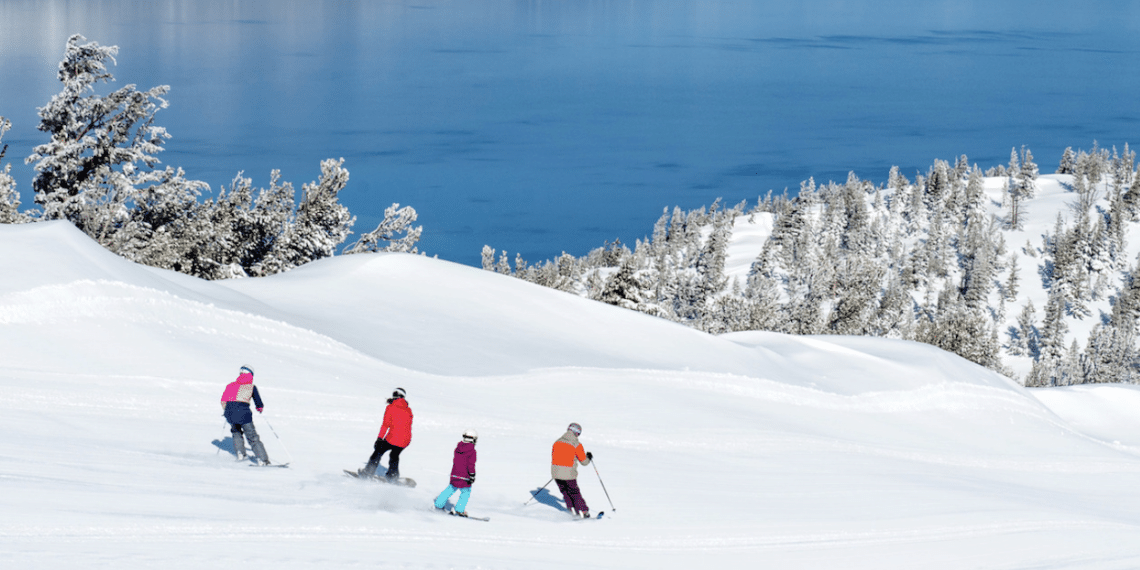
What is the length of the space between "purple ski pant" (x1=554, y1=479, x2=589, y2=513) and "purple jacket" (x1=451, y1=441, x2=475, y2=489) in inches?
64.4

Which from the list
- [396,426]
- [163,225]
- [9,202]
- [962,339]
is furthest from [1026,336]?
[396,426]

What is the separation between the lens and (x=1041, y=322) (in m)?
159

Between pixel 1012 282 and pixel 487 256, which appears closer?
pixel 487 256

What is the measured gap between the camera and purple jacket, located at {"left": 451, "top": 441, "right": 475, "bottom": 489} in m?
15.7

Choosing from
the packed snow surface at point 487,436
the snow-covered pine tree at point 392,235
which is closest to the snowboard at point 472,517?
the packed snow surface at point 487,436

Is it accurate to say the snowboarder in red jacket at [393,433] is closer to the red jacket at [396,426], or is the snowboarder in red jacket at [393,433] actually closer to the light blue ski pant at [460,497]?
the red jacket at [396,426]

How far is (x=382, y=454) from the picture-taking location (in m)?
16.4

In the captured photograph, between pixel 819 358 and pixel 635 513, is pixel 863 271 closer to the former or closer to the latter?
pixel 819 358

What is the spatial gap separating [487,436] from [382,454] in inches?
180

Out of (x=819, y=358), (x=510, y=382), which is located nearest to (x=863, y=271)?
(x=819, y=358)

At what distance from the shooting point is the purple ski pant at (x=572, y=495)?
54.4ft

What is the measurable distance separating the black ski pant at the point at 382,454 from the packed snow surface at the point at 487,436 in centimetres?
43

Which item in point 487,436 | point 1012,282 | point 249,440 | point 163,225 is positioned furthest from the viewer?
point 1012,282

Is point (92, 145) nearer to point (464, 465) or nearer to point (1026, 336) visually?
point (464, 465)
